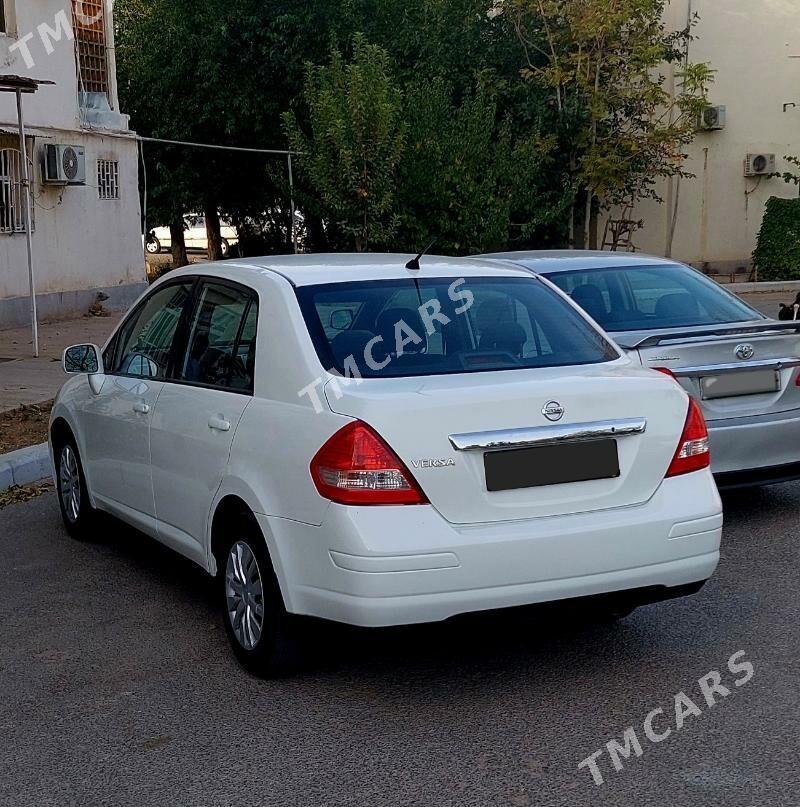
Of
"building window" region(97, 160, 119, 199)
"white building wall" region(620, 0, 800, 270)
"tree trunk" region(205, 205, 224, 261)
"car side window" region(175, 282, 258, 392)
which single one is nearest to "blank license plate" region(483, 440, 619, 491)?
"car side window" region(175, 282, 258, 392)

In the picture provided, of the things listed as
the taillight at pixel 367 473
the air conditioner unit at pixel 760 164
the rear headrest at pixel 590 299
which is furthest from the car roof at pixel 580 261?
the air conditioner unit at pixel 760 164

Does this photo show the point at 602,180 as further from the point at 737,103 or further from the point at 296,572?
the point at 296,572

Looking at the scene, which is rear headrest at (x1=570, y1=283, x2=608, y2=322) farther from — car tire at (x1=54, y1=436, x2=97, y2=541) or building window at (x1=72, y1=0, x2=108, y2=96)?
building window at (x1=72, y1=0, x2=108, y2=96)

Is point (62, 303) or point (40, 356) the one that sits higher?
point (62, 303)

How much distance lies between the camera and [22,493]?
8.46 meters

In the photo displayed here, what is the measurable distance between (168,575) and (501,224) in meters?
14.4

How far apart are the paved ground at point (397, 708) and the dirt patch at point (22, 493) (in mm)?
2281

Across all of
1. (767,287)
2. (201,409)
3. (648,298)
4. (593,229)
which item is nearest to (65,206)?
(593,229)

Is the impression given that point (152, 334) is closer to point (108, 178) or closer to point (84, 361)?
point (84, 361)

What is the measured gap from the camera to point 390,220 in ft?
63.8

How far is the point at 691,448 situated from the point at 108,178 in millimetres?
17413

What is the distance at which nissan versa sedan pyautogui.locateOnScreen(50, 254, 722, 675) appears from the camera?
14.1ft

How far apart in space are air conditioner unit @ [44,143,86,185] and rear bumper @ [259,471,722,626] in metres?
15.0

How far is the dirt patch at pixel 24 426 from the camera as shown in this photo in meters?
9.72
